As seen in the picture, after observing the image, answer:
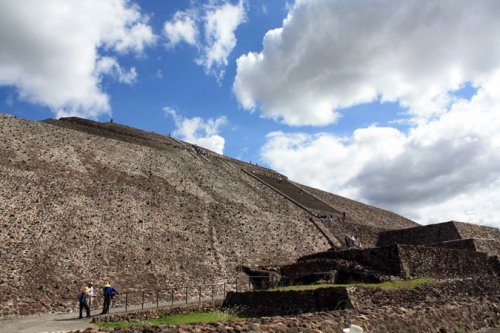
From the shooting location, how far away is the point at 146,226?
76.1 ft

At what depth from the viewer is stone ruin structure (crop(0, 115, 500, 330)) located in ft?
59.7

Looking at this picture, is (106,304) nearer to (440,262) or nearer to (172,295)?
(172,295)

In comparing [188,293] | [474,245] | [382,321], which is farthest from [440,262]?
[382,321]

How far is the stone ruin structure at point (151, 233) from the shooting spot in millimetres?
18203

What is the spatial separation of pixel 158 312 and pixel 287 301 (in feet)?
15.7

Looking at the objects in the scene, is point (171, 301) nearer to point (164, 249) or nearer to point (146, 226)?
point (164, 249)

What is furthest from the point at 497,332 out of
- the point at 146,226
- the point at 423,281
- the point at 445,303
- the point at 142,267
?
the point at 146,226

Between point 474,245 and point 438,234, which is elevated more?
point 438,234

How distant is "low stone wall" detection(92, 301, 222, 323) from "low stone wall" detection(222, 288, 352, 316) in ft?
2.08

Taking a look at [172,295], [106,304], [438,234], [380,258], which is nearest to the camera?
[106,304]

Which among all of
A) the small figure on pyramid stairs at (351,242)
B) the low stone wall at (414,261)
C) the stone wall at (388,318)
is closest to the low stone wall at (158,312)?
the stone wall at (388,318)

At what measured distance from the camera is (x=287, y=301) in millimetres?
16406

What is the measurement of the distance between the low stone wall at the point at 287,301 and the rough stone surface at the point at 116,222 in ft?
12.0

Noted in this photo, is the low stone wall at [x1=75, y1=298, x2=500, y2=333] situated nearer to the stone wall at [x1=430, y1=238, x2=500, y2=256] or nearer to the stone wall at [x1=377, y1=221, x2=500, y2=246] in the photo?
the stone wall at [x1=430, y1=238, x2=500, y2=256]
